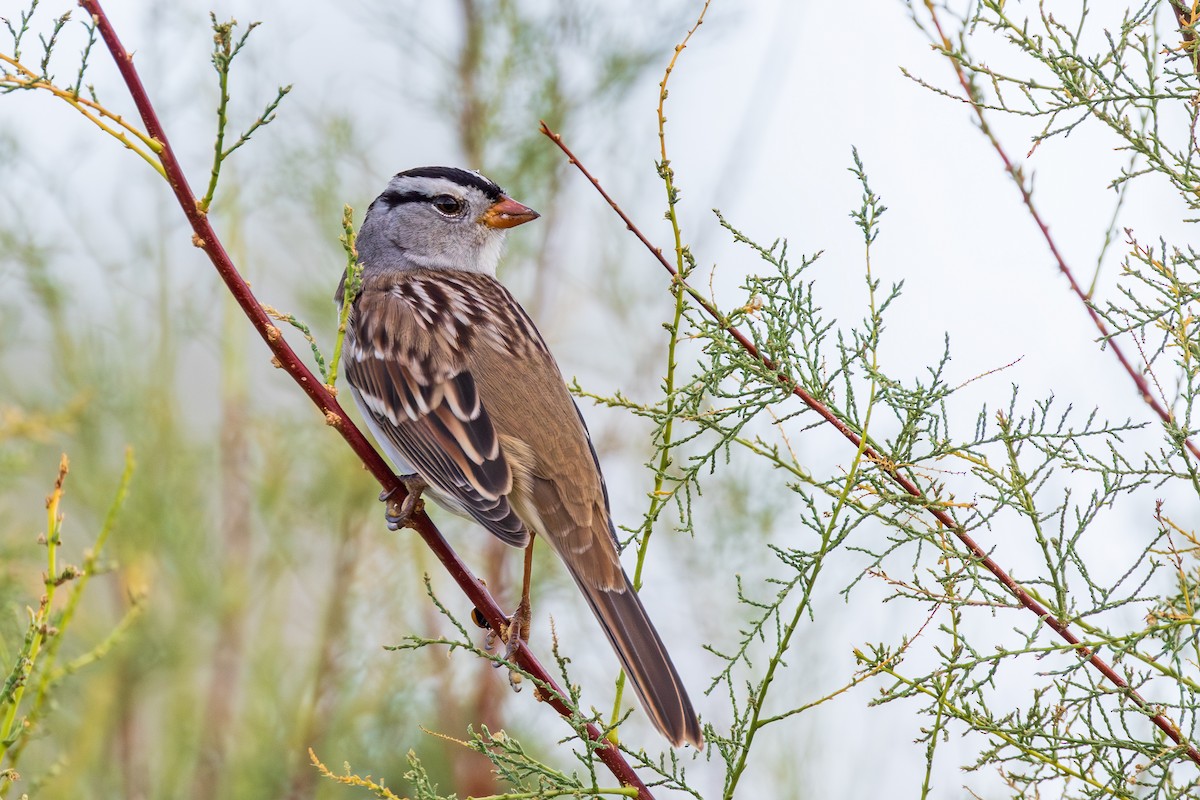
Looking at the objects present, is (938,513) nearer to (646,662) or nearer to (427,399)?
(646,662)

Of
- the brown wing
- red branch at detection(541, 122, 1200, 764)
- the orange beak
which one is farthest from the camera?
Result: the orange beak

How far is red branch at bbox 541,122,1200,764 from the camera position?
6.48ft

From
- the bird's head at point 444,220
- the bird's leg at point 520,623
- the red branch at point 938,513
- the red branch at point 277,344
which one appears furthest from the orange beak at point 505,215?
the red branch at point 938,513

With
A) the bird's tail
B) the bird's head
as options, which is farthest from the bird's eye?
the bird's tail

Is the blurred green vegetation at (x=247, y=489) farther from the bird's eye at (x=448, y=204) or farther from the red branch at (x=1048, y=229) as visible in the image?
the red branch at (x=1048, y=229)

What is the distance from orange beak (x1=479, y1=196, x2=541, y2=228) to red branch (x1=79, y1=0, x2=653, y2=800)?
1.75m

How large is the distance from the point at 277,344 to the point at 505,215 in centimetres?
210

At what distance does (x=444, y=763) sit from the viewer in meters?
5.38

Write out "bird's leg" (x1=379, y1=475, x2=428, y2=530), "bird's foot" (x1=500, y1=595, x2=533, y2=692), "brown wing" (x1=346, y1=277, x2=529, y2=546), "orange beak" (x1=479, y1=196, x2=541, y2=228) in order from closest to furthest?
"bird's foot" (x1=500, y1=595, x2=533, y2=692) < "bird's leg" (x1=379, y1=475, x2=428, y2=530) < "brown wing" (x1=346, y1=277, x2=529, y2=546) < "orange beak" (x1=479, y1=196, x2=541, y2=228)

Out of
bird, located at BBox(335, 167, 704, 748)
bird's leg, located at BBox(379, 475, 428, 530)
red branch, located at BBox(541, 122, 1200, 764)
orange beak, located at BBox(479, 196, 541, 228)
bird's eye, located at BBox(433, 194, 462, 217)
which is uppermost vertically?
bird's eye, located at BBox(433, 194, 462, 217)

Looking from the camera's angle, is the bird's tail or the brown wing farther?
the brown wing

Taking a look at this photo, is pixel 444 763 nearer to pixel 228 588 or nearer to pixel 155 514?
pixel 228 588

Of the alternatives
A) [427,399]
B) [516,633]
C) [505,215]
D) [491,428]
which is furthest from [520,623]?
[505,215]

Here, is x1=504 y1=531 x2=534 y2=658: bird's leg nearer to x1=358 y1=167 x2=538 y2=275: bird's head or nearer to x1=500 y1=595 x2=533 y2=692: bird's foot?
x1=500 y1=595 x2=533 y2=692: bird's foot
